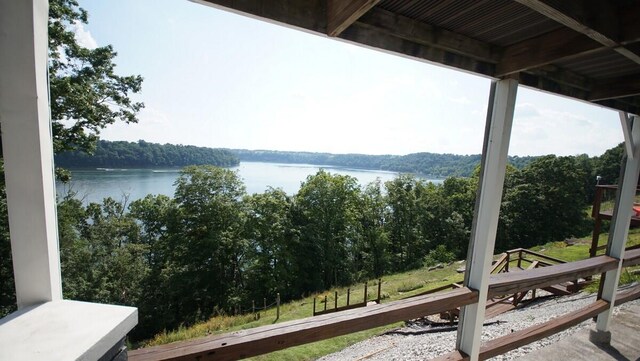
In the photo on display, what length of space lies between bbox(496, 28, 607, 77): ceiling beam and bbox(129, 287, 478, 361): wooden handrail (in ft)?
5.15

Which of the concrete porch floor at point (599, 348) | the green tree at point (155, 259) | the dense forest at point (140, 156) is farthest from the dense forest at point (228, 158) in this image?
the concrete porch floor at point (599, 348)

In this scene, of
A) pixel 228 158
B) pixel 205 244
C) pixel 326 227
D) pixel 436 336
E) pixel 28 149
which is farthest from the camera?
pixel 228 158

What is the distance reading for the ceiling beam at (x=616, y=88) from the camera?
238 cm

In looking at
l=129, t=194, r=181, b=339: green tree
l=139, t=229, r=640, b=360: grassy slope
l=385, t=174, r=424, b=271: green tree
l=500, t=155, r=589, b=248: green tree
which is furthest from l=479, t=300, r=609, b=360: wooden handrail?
l=500, t=155, r=589, b=248: green tree

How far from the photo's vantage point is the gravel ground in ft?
16.5

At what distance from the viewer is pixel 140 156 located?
52.1 feet

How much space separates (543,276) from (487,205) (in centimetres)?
101

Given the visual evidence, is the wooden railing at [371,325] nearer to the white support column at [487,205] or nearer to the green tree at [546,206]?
the white support column at [487,205]

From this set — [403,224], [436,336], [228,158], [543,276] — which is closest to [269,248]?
[228,158]

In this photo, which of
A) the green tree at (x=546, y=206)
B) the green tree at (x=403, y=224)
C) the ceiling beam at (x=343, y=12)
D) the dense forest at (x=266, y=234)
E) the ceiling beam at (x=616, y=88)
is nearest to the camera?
the ceiling beam at (x=343, y=12)

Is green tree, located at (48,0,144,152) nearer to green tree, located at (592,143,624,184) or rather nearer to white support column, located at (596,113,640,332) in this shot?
white support column, located at (596,113,640,332)

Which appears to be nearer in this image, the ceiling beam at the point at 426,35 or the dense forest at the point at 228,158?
the ceiling beam at the point at 426,35

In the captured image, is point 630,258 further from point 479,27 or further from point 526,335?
point 479,27

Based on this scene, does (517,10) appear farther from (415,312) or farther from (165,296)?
(165,296)
